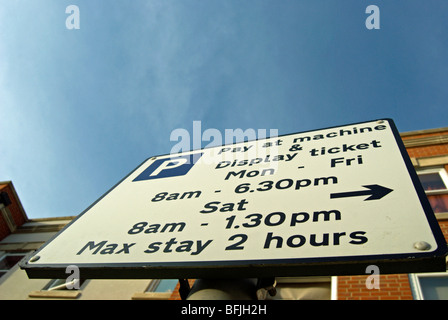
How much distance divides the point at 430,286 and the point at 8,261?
1408 cm

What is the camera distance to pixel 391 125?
97.7 inches

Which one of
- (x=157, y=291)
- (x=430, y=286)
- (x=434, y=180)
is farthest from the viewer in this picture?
(x=434, y=180)

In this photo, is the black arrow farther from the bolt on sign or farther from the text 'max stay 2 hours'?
the text 'max stay 2 hours'

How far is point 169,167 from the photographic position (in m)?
2.91

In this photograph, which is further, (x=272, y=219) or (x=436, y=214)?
(x=436, y=214)

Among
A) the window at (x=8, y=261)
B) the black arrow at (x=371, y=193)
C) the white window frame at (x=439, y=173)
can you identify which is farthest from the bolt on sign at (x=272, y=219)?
the window at (x=8, y=261)

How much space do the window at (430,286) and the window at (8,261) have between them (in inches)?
515

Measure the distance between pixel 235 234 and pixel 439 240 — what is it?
913 millimetres

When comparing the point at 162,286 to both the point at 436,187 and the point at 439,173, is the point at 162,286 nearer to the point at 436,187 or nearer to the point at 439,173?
the point at 436,187

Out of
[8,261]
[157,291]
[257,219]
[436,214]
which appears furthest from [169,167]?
[8,261]

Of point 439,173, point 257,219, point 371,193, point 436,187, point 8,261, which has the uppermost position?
point 371,193

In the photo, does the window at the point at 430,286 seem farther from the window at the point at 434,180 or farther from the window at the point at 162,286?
the window at the point at 162,286

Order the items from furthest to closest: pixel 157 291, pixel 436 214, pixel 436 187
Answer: pixel 436 187 → pixel 157 291 → pixel 436 214
